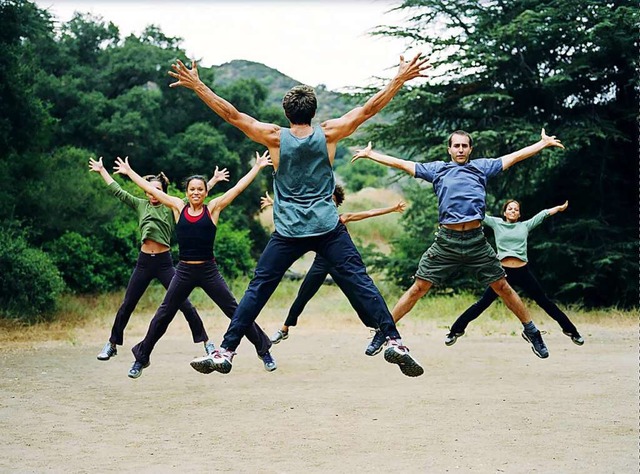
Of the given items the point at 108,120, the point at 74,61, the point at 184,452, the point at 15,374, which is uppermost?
the point at 74,61

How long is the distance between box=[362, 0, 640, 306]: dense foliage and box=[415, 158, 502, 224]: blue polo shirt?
503 inches

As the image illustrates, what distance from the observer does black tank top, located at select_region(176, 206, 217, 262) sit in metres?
8.41

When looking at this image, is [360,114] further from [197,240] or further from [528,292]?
[528,292]

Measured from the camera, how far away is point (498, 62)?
74.9ft

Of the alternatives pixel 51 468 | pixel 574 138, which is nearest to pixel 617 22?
pixel 574 138

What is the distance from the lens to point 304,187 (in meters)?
7.15

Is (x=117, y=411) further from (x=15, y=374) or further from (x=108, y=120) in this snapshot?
(x=108, y=120)

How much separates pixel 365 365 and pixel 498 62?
36.9 feet

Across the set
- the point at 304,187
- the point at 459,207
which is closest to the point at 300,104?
the point at 304,187

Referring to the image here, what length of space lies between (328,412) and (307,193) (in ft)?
14.0

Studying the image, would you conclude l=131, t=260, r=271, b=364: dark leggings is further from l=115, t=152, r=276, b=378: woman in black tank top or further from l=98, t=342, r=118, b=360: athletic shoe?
l=98, t=342, r=118, b=360: athletic shoe

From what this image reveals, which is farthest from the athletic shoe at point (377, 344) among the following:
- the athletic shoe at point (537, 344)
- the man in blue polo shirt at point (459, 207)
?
the athletic shoe at point (537, 344)

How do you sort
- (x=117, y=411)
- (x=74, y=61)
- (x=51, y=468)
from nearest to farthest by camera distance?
1. (x=51, y=468)
2. (x=117, y=411)
3. (x=74, y=61)

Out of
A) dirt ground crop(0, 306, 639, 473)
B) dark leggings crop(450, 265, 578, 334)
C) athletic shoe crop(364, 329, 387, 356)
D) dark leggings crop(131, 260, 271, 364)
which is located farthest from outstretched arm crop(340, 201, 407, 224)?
athletic shoe crop(364, 329, 387, 356)
